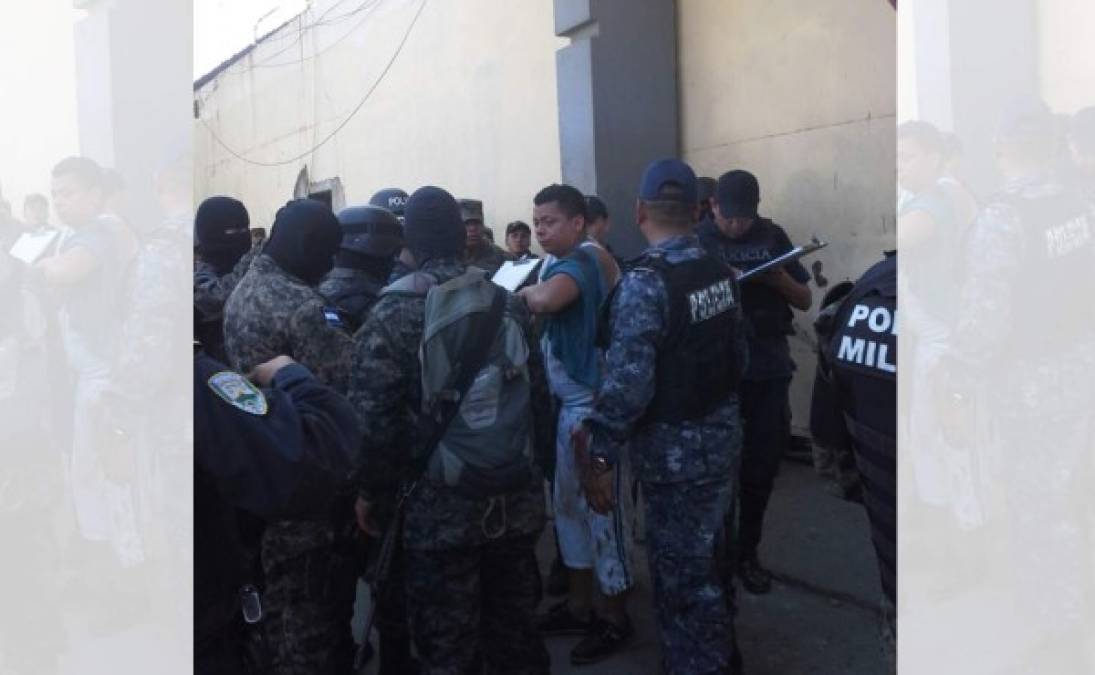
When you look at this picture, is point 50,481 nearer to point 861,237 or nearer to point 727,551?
point 727,551

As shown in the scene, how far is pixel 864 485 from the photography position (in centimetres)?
219

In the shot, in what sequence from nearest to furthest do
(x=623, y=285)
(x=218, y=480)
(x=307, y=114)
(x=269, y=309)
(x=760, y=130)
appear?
1. (x=218, y=480)
2. (x=269, y=309)
3. (x=623, y=285)
4. (x=760, y=130)
5. (x=307, y=114)

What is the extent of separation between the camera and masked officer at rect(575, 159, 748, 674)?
2678 mm

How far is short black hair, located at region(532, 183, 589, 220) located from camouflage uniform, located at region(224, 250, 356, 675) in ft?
3.71

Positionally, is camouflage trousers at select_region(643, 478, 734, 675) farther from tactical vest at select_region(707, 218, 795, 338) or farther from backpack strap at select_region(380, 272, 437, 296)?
tactical vest at select_region(707, 218, 795, 338)

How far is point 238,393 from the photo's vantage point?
1.63 meters

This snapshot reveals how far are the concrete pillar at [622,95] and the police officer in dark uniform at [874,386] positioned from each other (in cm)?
421

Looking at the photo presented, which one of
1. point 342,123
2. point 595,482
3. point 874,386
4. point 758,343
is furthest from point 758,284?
point 342,123

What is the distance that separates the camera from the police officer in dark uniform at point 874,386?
1.99 meters

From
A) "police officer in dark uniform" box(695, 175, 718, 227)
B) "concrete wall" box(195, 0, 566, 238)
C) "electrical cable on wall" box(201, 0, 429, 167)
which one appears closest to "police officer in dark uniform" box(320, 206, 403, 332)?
"police officer in dark uniform" box(695, 175, 718, 227)

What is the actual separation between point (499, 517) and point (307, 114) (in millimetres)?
11963

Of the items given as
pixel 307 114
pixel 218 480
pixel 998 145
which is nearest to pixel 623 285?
pixel 998 145

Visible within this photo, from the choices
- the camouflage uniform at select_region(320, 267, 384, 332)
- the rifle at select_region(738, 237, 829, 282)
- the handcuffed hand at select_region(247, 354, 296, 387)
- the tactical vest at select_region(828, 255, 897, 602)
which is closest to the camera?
the handcuffed hand at select_region(247, 354, 296, 387)

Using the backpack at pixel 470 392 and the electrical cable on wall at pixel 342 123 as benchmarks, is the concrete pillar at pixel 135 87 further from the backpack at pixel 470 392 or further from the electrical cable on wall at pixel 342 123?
the electrical cable on wall at pixel 342 123
